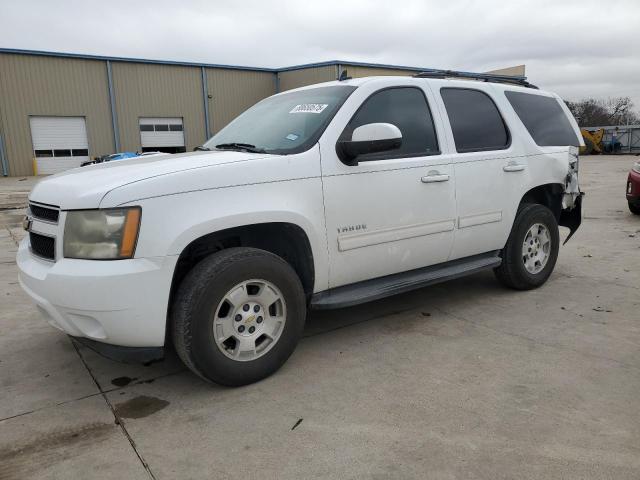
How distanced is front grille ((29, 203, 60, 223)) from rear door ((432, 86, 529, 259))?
9.24ft

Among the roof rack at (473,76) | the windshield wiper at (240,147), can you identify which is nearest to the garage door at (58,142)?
the windshield wiper at (240,147)

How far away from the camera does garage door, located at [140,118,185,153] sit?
100 ft

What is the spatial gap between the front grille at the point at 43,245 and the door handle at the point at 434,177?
8.12 feet

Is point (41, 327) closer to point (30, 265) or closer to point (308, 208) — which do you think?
point (30, 265)

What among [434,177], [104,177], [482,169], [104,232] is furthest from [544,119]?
[104,232]

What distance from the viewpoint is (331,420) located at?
2746mm

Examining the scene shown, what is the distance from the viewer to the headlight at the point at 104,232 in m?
2.67

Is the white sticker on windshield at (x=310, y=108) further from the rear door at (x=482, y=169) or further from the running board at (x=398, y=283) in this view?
the running board at (x=398, y=283)

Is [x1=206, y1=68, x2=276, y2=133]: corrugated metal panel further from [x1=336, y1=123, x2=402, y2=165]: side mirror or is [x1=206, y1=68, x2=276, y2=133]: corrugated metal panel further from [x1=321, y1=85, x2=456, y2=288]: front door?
[x1=336, y1=123, x2=402, y2=165]: side mirror

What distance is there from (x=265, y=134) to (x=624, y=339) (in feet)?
9.84

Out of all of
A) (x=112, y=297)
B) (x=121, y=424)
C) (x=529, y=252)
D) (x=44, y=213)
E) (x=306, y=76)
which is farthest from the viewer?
(x=306, y=76)

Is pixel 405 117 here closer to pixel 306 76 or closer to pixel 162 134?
pixel 306 76

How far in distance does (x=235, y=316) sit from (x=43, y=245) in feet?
3.96

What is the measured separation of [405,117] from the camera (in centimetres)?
389
